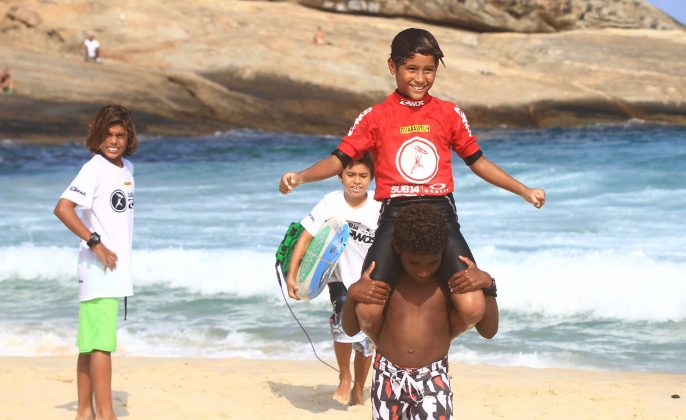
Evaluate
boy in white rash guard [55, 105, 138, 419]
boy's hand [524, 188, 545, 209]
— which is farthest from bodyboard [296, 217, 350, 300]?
boy's hand [524, 188, 545, 209]

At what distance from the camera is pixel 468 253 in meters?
3.97

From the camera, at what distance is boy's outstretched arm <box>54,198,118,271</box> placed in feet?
16.9

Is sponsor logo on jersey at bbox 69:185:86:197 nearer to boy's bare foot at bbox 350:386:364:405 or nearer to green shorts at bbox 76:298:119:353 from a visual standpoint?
green shorts at bbox 76:298:119:353

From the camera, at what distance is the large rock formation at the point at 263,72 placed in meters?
27.8

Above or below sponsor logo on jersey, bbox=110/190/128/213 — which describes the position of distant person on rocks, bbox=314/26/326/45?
above

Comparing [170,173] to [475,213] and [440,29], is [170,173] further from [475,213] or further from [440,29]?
[440,29]

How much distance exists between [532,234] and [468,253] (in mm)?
10145

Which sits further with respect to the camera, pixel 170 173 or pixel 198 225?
pixel 170 173

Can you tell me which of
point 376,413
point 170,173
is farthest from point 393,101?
point 170,173

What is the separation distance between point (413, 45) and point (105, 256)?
185 centimetres

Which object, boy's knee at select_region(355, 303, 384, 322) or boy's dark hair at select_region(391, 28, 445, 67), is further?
boy's dark hair at select_region(391, 28, 445, 67)

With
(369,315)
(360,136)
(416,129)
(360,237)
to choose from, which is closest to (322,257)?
(360,237)

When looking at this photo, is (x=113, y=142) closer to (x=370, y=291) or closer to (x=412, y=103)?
(x=412, y=103)

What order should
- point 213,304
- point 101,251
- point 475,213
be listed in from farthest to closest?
point 475,213 → point 213,304 → point 101,251
